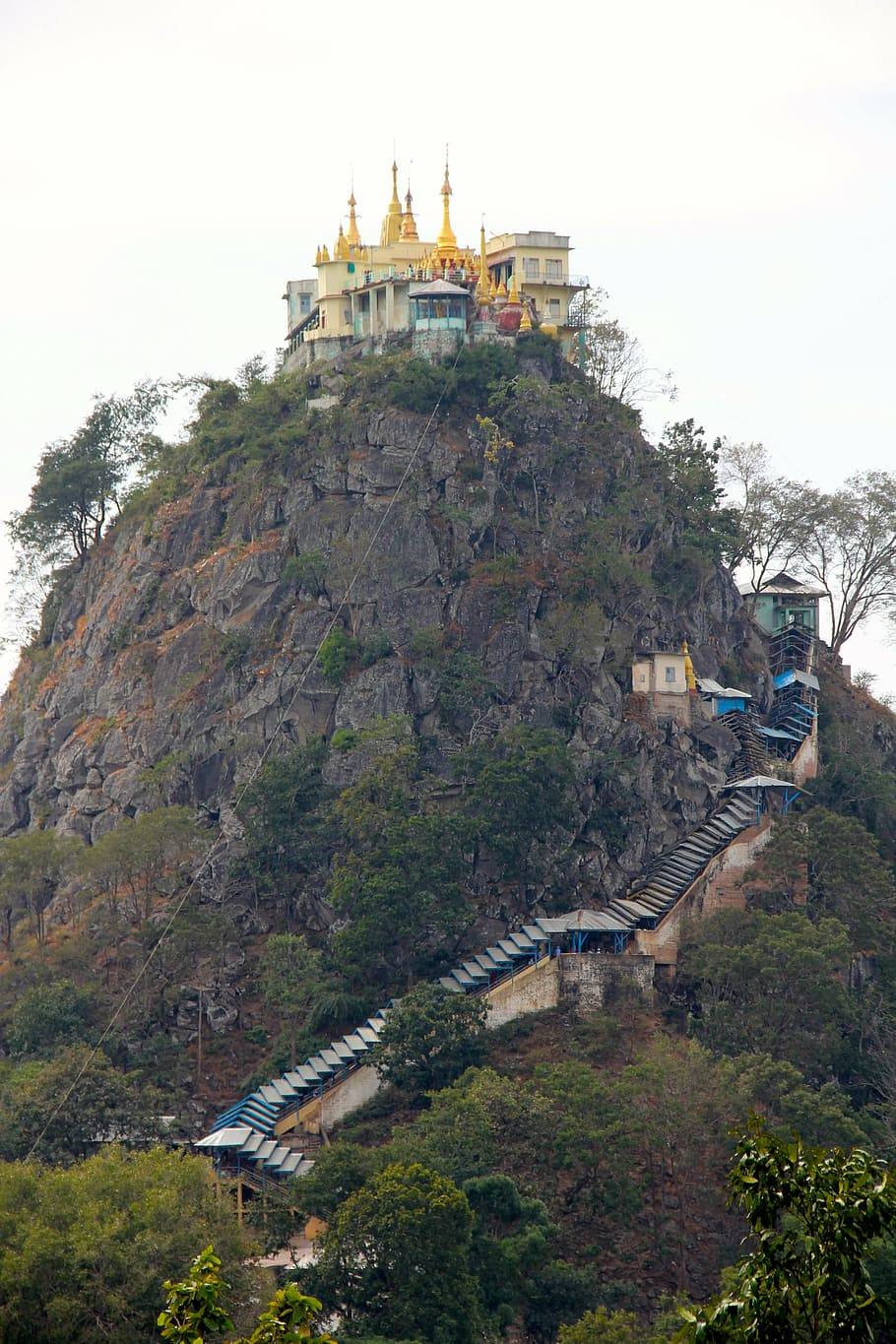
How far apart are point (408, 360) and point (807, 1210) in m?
44.7

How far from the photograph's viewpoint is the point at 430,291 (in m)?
65.6

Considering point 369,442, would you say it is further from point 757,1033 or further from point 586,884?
point 757,1033

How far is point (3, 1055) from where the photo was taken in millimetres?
55656

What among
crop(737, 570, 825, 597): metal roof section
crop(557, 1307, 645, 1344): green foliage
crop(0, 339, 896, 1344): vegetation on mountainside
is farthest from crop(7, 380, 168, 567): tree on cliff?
crop(557, 1307, 645, 1344): green foliage

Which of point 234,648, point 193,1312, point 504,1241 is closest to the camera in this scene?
point 193,1312

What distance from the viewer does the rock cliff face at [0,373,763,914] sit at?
193ft

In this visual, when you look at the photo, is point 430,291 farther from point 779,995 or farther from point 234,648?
point 779,995

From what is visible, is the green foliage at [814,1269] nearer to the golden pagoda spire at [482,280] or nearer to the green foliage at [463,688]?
the green foliage at [463,688]

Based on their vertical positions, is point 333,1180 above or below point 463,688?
below

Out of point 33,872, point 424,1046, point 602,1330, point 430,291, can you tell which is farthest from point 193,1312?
point 430,291

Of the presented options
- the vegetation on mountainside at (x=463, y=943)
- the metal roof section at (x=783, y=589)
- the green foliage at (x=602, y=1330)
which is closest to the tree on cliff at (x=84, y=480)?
the vegetation on mountainside at (x=463, y=943)

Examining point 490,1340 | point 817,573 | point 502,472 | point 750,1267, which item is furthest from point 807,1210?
point 817,573

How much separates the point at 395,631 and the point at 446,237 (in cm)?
1659

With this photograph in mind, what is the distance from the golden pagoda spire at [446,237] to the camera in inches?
2751
